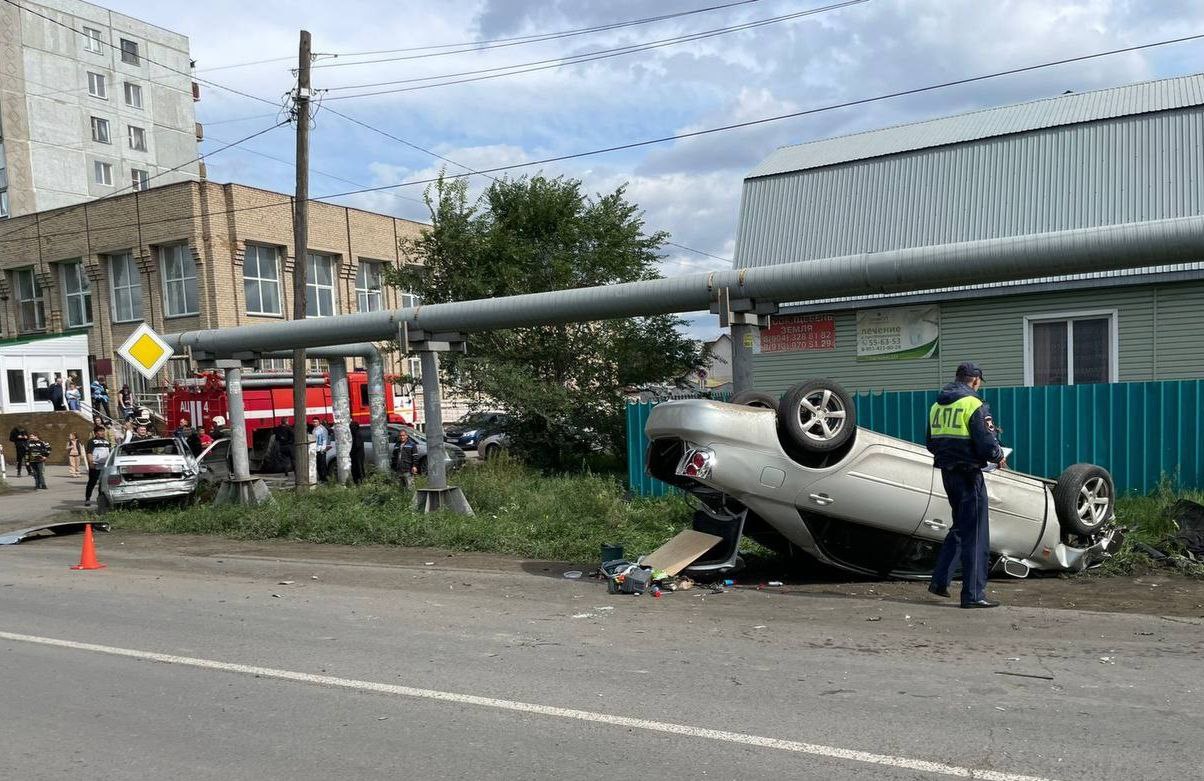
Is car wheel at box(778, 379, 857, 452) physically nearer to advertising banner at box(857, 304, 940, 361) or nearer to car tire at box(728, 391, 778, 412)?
car tire at box(728, 391, 778, 412)

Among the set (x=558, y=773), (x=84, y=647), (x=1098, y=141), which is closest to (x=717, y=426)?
(x=558, y=773)

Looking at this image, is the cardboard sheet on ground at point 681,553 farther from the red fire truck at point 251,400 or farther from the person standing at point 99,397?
the person standing at point 99,397

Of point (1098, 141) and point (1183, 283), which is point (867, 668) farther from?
point (1098, 141)

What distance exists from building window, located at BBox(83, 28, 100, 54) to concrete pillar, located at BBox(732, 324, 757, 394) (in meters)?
60.5

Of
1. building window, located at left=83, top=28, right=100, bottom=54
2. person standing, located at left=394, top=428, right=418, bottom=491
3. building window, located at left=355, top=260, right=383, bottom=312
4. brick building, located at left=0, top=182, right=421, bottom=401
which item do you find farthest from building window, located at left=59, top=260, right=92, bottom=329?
building window, located at left=83, top=28, right=100, bottom=54

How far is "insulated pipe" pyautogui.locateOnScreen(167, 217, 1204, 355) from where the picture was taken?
9164mm

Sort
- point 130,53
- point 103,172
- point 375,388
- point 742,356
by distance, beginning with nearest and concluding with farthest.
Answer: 1. point 742,356
2. point 375,388
3. point 103,172
4. point 130,53

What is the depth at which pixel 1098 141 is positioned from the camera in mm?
15211

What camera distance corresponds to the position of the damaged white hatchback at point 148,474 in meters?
16.0

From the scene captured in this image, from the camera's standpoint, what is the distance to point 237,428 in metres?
16.2

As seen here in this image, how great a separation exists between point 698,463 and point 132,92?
64.5 metres

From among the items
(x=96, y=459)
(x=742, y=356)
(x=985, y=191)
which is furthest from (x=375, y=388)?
(x=985, y=191)

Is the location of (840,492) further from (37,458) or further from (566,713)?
(37,458)

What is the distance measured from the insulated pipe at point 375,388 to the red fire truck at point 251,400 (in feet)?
22.5
